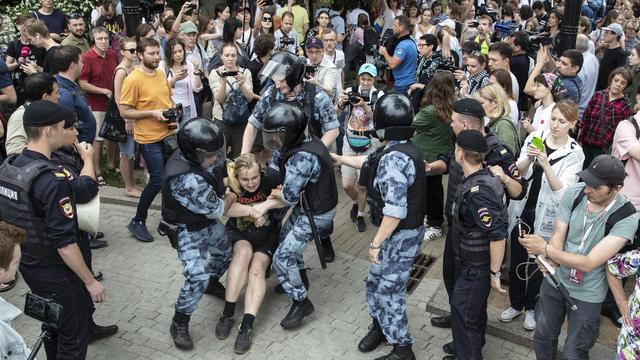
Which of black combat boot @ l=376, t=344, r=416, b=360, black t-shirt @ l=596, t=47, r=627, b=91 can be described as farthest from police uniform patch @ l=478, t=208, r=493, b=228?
black t-shirt @ l=596, t=47, r=627, b=91

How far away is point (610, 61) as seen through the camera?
891 cm

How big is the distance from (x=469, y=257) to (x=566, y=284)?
25.0 inches

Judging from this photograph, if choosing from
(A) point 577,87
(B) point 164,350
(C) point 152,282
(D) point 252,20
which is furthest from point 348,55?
(B) point 164,350

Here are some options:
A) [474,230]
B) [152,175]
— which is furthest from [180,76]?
[474,230]

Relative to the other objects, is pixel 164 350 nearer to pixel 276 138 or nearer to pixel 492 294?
pixel 276 138

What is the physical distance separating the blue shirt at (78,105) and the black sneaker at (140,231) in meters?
1.03

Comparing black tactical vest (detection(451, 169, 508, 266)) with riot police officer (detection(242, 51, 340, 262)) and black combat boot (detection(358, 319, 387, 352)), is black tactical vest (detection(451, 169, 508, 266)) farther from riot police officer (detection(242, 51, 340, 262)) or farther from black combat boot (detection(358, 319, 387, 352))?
riot police officer (detection(242, 51, 340, 262))

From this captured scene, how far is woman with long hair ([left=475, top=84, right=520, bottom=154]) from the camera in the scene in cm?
515

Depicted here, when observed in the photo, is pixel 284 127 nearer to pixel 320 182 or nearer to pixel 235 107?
pixel 320 182

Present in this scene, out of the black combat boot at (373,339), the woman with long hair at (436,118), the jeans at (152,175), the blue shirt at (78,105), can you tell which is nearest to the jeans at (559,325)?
the black combat boot at (373,339)

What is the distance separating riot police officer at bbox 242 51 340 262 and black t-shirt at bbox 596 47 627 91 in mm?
5008

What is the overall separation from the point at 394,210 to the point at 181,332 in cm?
202

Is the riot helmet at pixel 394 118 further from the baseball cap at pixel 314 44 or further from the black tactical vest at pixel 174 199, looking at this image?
the baseball cap at pixel 314 44

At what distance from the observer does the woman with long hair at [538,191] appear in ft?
15.4
